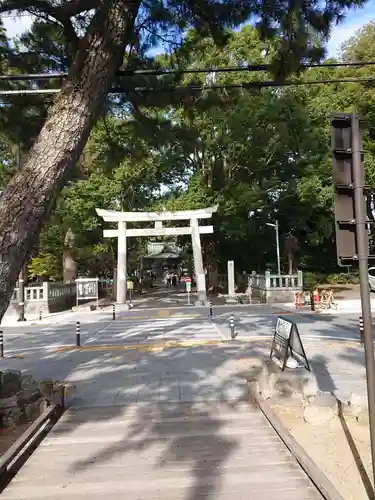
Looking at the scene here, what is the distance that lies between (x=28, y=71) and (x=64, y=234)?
24.0 m

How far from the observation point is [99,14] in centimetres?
496

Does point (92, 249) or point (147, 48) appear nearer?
point (147, 48)

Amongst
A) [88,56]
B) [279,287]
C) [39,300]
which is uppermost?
[88,56]

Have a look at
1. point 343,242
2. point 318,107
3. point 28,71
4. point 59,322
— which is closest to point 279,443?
point 343,242

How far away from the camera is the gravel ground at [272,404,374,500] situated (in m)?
4.01

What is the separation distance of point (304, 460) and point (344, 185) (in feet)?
8.16

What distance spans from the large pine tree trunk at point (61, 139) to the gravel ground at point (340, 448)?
341 cm

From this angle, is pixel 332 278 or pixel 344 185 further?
pixel 332 278

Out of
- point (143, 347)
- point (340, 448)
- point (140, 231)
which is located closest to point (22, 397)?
point (340, 448)

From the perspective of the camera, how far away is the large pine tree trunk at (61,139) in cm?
411

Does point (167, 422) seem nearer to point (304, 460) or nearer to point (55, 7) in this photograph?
point (304, 460)

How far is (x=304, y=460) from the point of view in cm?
411

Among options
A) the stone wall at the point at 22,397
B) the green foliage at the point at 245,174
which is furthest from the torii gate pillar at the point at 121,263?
the stone wall at the point at 22,397

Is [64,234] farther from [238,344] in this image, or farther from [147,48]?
[147,48]
